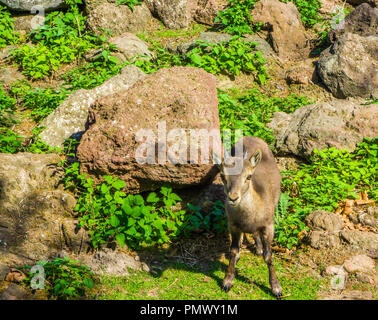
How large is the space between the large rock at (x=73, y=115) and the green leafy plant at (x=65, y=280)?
3.35m

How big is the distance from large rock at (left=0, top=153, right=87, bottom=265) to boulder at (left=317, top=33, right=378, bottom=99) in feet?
23.2

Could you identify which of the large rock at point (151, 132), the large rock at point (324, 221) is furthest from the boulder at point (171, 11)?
the large rock at point (324, 221)

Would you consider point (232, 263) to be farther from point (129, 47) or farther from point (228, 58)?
point (129, 47)

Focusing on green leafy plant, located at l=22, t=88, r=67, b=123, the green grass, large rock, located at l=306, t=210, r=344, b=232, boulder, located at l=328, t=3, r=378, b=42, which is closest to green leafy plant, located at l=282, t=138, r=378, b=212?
large rock, located at l=306, t=210, r=344, b=232

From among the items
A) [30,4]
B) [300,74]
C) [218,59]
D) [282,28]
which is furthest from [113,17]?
[300,74]

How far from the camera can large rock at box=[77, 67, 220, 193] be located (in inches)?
245

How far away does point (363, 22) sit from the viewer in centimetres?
1067

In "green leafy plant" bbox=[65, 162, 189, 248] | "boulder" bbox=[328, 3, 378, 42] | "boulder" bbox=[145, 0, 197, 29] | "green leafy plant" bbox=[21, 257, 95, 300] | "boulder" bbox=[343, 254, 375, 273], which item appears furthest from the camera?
"boulder" bbox=[145, 0, 197, 29]

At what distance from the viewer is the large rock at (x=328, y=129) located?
781cm

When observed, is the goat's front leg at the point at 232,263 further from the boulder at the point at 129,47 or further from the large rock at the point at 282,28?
the large rock at the point at 282,28

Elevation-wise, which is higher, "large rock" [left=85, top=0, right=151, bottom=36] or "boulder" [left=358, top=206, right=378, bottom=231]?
"large rock" [left=85, top=0, right=151, bottom=36]

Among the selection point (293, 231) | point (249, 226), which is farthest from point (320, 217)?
point (249, 226)

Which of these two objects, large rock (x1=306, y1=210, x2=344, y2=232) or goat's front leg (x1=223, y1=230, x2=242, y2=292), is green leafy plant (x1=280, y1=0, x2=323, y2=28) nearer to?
large rock (x1=306, y1=210, x2=344, y2=232)

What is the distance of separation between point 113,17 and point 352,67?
7016 millimetres
